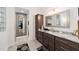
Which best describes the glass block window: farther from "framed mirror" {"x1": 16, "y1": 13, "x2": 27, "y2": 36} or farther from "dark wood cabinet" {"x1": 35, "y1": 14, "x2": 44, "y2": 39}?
"dark wood cabinet" {"x1": 35, "y1": 14, "x2": 44, "y2": 39}

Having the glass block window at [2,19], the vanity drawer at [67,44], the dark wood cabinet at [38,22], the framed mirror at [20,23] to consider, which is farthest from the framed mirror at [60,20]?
the glass block window at [2,19]

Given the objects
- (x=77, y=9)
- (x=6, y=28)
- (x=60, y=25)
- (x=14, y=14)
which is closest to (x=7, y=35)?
(x=6, y=28)

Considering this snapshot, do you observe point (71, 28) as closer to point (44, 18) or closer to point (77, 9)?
point (77, 9)

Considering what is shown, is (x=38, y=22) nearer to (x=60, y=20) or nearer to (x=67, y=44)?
(x=60, y=20)

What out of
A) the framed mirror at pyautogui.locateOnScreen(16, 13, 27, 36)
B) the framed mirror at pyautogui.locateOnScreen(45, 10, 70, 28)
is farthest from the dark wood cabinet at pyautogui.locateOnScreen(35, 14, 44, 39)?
the framed mirror at pyautogui.locateOnScreen(16, 13, 27, 36)

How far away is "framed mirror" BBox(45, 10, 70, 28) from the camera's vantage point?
2.78m

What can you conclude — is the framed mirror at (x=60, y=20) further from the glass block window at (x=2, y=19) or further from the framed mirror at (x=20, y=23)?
the glass block window at (x=2, y=19)

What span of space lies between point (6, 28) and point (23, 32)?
0.51 meters

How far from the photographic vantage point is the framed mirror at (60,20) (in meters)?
2.78

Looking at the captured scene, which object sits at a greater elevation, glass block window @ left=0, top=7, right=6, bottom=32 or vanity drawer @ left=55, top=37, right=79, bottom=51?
glass block window @ left=0, top=7, right=6, bottom=32

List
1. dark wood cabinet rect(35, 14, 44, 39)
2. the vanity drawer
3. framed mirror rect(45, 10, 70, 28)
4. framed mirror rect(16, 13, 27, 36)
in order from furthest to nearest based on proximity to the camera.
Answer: dark wood cabinet rect(35, 14, 44, 39) → framed mirror rect(45, 10, 70, 28) → framed mirror rect(16, 13, 27, 36) → the vanity drawer

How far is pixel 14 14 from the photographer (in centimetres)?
249

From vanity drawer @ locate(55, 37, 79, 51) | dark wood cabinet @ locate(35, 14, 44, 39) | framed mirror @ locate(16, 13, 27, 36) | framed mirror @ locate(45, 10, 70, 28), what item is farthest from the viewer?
dark wood cabinet @ locate(35, 14, 44, 39)
